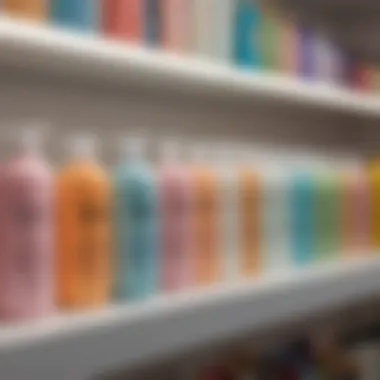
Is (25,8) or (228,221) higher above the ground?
(25,8)

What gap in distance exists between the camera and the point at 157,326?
3.69 feet

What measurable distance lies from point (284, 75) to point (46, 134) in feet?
1.93

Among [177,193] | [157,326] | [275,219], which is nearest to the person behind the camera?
[157,326]

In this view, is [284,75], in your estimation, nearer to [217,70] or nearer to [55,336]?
[217,70]

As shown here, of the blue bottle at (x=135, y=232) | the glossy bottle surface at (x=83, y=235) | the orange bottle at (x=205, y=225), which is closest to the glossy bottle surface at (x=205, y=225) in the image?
the orange bottle at (x=205, y=225)

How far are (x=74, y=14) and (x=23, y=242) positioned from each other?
32 centimetres

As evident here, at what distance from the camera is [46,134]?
4.29 feet

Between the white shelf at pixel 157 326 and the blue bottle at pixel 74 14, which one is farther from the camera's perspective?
the blue bottle at pixel 74 14

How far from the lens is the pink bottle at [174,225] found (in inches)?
49.6

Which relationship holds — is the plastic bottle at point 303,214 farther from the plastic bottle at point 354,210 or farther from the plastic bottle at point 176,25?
the plastic bottle at point 176,25

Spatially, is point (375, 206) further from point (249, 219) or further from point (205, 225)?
point (205, 225)

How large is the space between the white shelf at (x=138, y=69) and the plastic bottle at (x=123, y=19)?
Result: 0.03 meters

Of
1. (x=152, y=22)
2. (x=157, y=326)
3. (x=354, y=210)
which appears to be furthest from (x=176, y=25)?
(x=354, y=210)

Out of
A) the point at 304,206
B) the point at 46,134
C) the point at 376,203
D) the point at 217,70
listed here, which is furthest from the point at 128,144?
the point at 376,203
